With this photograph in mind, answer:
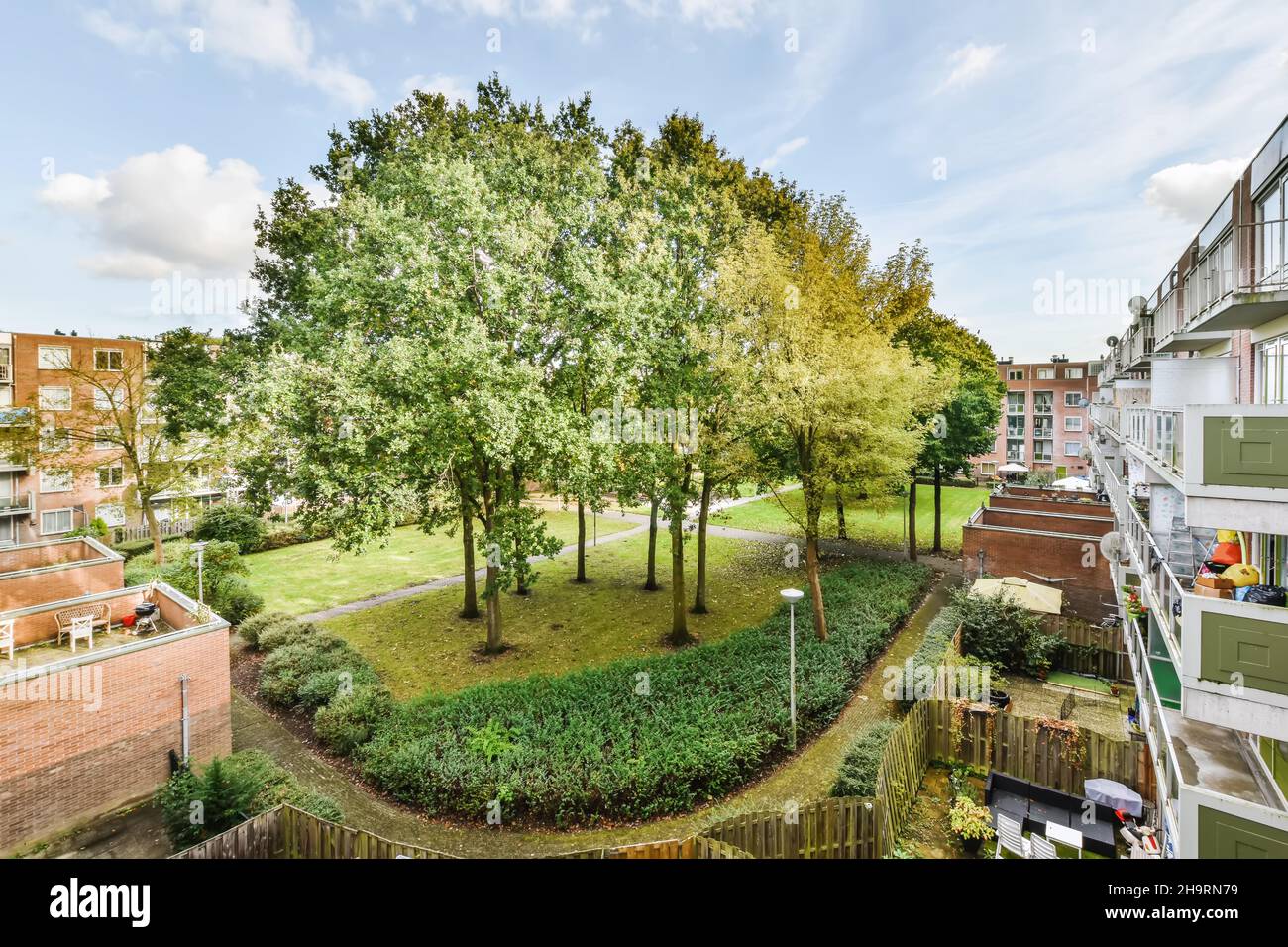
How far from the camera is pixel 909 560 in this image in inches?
1041

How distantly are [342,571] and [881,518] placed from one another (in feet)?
93.4

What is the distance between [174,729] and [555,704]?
8.06m

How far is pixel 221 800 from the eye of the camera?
9.29 metres

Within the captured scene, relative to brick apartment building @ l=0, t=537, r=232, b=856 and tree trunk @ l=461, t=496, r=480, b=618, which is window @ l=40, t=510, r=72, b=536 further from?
tree trunk @ l=461, t=496, r=480, b=618

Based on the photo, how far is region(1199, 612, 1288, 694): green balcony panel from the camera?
21.6 feet

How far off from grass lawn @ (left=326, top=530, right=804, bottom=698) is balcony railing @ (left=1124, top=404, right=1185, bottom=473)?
39.4 feet

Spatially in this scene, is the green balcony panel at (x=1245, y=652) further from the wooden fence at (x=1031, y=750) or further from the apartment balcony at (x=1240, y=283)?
the wooden fence at (x=1031, y=750)

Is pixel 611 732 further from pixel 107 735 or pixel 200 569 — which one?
pixel 200 569

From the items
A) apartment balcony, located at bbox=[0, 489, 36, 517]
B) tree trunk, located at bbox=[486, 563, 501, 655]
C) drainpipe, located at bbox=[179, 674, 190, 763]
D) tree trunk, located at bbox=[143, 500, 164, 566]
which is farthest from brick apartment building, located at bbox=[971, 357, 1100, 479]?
apartment balcony, located at bbox=[0, 489, 36, 517]

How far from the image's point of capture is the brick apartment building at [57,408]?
26172 mm

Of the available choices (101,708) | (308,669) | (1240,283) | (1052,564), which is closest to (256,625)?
(308,669)
